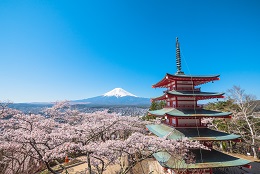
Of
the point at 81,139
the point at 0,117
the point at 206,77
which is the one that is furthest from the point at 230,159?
the point at 0,117

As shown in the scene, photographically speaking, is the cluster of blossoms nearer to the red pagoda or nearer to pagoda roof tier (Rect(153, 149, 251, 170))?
pagoda roof tier (Rect(153, 149, 251, 170))

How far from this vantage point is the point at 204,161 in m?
10.0

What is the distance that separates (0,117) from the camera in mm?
10109

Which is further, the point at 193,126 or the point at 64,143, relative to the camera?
the point at 193,126

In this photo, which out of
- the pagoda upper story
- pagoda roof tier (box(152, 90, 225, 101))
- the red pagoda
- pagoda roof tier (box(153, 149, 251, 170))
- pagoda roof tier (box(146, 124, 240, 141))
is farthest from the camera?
the pagoda upper story

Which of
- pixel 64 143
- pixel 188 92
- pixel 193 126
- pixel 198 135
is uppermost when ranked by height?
pixel 188 92

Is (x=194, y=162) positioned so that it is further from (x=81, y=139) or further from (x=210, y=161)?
(x=81, y=139)

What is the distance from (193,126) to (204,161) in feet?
7.56

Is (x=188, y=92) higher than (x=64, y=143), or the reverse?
(x=188, y=92)

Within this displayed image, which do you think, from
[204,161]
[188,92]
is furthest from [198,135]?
[188,92]

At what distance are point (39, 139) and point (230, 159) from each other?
35.2 ft

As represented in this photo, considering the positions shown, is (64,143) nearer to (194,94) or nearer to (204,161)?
(204,161)

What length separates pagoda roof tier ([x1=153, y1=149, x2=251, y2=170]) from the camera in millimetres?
9500

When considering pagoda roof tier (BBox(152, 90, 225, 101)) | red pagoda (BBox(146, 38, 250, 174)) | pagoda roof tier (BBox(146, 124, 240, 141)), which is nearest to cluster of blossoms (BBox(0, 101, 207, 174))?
pagoda roof tier (BBox(146, 124, 240, 141))
